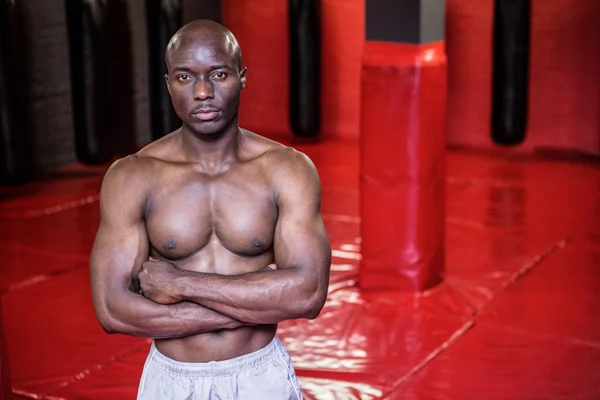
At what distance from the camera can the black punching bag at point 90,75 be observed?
679cm

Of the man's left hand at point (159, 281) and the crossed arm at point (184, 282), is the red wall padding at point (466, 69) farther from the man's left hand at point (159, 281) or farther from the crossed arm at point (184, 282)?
the man's left hand at point (159, 281)

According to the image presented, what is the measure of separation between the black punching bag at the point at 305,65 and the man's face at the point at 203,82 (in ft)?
20.3

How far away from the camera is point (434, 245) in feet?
16.6

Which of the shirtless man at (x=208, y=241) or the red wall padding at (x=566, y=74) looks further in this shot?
the red wall padding at (x=566, y=74)

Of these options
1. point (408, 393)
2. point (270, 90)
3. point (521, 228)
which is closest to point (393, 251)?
point (408, 393)

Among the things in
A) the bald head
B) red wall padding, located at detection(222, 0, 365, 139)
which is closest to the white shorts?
the bald head

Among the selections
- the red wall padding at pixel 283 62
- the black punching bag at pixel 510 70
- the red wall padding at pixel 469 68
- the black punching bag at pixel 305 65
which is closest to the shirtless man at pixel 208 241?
the black punching bag at pixel 510 70

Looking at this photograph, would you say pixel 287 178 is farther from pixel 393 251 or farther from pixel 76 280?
pixel 76 280

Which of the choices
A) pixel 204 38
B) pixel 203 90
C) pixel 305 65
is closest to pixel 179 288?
pixel 203 90

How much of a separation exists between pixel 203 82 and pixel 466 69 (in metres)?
6.71

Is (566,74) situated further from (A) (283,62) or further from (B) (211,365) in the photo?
(B) (211,365)

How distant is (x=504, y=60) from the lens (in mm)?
7277

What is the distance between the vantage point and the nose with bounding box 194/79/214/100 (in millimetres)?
2252

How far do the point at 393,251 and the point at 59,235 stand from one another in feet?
8.62
